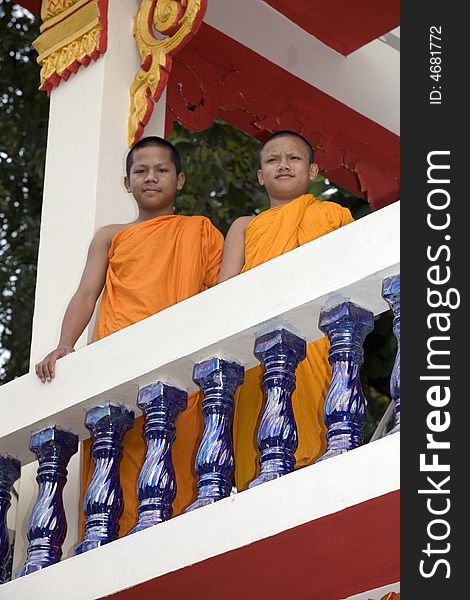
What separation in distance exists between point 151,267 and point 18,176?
4.67m

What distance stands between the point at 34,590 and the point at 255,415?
99 centimetres

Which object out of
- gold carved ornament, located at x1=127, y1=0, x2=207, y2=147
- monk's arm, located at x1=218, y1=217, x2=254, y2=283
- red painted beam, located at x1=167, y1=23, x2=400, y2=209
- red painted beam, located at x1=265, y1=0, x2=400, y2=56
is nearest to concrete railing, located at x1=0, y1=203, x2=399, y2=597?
monk's arm, located at x1=218, y1=217, x2=254, y2=283

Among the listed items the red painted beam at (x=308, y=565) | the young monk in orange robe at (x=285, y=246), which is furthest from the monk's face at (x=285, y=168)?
the red painted beam at (x=308, y=565)

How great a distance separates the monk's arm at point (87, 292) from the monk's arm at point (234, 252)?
1.59 feet

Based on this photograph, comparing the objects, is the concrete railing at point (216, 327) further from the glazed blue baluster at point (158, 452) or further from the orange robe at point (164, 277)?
the orange robe at point (164, 277)

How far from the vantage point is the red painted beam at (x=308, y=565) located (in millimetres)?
4801

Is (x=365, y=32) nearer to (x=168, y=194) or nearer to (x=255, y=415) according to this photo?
(x=168, y=194)

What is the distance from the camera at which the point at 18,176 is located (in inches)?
423

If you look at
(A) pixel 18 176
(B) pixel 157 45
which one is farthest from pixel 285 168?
(A) pixel 18 176

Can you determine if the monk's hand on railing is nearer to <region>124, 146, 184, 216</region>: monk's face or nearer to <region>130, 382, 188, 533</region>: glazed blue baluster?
<region>130, 382, 188, 533</region>: glazed blue baluster

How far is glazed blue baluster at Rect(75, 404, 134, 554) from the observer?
548 centimetres

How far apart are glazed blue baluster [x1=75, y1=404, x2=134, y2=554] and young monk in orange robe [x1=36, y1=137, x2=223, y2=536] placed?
245 millimetres

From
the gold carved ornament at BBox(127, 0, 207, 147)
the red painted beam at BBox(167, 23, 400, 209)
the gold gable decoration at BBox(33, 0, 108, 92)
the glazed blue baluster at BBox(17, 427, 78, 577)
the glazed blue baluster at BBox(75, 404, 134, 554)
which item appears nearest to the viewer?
the glazed blue baluster at BBox(75, 404, 134, 554)

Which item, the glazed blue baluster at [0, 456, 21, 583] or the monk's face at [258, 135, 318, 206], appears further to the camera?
the monk's face at [258, 135, 318, 206]
